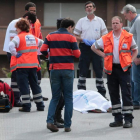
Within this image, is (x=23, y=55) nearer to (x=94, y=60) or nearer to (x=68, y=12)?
(x=94, y=60)

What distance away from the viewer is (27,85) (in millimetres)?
10695

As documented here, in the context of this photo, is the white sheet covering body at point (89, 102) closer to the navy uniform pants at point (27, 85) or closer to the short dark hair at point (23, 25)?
the navy uniform pants at point (27, 85)

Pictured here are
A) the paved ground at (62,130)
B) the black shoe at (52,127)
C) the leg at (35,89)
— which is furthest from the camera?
the leg at (35,89)

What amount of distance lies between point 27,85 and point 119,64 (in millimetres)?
2162

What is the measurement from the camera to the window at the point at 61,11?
29.2m

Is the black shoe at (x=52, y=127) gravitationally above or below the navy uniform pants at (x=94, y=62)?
below

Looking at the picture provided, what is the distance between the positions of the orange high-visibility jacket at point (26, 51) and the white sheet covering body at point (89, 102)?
4.18 ft

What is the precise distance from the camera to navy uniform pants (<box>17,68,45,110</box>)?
10.6 meters

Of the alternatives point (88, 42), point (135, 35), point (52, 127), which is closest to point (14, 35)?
point (88, 42)

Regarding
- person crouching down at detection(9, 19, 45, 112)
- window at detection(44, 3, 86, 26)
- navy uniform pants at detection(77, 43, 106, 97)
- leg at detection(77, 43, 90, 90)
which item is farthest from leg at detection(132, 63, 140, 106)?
window at detection(44, 3, 86, 26)

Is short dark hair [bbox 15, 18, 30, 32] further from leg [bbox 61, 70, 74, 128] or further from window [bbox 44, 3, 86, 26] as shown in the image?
window [bbox 44, 3, 86, 26]

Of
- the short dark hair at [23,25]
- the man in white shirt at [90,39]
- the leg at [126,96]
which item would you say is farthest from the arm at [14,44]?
the leg at [126,96]

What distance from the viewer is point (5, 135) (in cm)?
856

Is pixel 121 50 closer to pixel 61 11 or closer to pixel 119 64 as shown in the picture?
pixel 119 64
